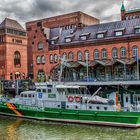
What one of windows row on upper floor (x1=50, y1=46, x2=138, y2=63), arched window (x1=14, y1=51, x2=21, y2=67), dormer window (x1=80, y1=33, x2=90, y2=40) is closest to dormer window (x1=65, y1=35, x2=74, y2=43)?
dormer window (x1=80, y1=33, x2=90, y2=40)

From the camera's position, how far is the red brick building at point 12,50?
81.5m

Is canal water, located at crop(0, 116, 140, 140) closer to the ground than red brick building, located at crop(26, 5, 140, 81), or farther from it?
closer to the ground

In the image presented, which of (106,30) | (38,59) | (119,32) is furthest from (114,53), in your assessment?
(38,59)

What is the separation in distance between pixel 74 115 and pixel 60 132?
17.6 ft

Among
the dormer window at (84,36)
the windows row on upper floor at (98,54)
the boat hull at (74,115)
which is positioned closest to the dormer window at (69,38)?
the dormer window at (84,36)

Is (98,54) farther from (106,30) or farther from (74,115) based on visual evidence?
(74,115)

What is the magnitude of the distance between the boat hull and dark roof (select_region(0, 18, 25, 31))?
145ft

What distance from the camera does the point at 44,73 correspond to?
59.7 metres

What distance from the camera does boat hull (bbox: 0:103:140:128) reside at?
32.5 metres

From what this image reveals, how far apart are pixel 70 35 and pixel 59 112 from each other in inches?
1001

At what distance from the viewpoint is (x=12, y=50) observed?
83.9m

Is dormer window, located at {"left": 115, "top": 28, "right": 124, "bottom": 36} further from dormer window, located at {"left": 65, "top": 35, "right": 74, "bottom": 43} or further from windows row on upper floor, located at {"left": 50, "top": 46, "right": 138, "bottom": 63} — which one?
dormer window, located at {"left": 65, "top": 35, "right": 74, "bottom": 43}

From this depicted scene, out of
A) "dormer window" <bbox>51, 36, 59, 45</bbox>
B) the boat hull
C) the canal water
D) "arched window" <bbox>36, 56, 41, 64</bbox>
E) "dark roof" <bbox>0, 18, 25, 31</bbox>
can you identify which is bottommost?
the canal water

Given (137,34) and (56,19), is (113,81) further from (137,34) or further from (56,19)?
(56,19)
